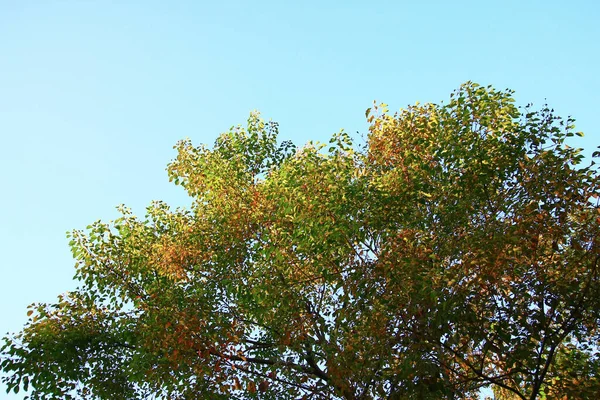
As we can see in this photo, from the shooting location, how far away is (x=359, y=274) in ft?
41.9

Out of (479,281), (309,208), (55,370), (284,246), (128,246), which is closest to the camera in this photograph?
(479,281)

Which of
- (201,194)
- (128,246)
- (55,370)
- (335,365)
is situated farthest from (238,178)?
(335,365)

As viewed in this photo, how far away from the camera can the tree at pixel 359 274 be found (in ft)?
35.1

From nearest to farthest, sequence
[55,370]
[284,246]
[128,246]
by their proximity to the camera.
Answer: [284,246] < [55,370] < [128,246]

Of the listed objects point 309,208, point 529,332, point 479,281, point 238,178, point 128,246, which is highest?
point 238,178

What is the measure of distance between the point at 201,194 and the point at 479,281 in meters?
11.2

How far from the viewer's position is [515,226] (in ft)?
35.3

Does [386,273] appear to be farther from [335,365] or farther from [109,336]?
[109,336]

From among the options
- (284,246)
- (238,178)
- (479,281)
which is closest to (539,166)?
(479,281)

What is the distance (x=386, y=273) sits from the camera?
11.7m

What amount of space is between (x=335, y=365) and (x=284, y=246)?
188 inches

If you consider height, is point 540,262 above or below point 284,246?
below

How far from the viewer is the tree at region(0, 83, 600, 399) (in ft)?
35.1

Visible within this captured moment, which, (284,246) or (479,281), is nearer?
(479,281)
